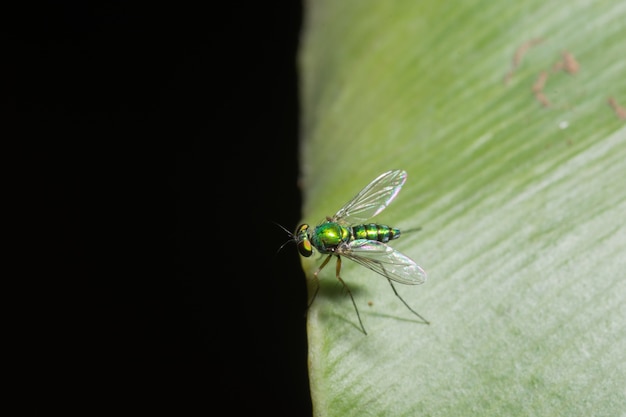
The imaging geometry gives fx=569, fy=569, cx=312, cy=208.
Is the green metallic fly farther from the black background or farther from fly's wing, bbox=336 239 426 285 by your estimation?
the black background

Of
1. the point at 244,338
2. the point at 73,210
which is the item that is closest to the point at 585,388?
the point at 244,338

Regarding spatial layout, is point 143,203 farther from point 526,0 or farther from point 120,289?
point 526,0

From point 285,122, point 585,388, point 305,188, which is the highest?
point 285,122

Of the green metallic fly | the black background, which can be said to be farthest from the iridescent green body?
the black background

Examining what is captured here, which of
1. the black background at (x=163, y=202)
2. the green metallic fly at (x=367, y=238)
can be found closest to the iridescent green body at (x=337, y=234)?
the green metallic fly at (x=367, y=238)

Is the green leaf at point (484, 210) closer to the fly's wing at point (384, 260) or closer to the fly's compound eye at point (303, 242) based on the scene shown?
the fly's wing at point (384, 260)

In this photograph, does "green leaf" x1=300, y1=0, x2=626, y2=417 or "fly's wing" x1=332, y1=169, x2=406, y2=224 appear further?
"fly's wing" x1=332, y1=169, x2=406, y2=224

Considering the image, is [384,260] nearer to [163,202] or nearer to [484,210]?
[484,210]
